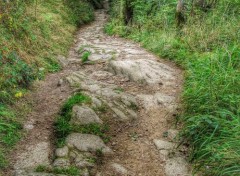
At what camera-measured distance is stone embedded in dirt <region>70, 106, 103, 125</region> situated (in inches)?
138

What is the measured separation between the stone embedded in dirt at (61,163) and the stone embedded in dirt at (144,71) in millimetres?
2494

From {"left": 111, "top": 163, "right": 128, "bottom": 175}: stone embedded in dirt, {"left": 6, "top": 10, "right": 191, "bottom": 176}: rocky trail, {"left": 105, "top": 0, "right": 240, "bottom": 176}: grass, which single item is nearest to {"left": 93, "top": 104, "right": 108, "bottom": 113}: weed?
{"left": 6, "top": 10, "right": 191, "bottom": 176}: rocky trail

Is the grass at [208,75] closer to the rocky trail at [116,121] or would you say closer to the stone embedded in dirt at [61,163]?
the rocky trail at [116,121]

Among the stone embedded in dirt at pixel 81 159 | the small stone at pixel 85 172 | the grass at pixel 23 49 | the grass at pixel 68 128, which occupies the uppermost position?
the grass at pixel 23 49

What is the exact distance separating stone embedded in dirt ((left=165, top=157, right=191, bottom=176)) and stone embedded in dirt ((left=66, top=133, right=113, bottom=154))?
27.9 inches

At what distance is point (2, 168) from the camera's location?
2.76 m

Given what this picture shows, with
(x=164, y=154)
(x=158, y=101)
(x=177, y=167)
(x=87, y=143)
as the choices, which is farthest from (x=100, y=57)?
(x=177, y=167)

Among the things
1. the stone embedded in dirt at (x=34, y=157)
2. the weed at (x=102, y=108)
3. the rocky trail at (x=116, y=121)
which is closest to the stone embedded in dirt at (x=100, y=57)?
the rocky trail at (x=116, y=121)

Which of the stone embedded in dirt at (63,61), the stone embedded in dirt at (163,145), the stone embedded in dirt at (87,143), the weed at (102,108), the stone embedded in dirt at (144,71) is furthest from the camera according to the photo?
the stone embedded in dirt at (63,61)

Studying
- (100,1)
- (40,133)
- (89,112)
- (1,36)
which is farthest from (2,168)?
(100,1)

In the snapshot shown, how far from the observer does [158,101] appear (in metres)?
4.37

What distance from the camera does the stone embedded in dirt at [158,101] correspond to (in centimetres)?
421

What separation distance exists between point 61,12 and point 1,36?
17.2ft

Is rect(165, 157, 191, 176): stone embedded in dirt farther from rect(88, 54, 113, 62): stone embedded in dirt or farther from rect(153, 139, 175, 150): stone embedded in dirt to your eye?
rect(88, 54, 113, 62): stone embedded in dirt
